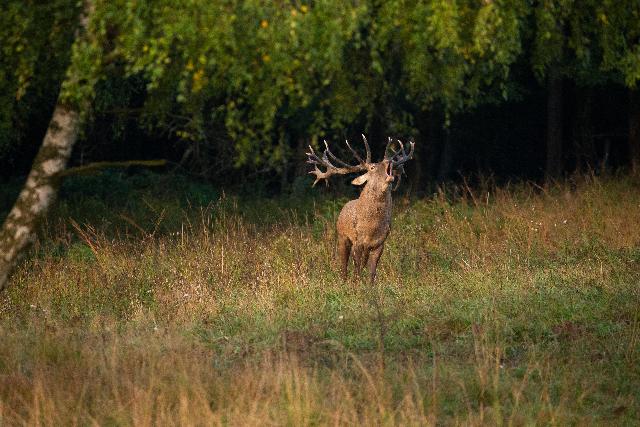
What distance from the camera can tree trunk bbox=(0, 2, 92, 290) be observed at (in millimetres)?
9133

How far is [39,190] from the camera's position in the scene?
30.0 ft

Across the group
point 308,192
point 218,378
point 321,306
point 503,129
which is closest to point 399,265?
point 321,306

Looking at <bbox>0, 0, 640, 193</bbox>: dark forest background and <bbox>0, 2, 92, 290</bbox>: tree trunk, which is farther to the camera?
<bbox>0, 2, 92, 290</bbox>: tree trunk

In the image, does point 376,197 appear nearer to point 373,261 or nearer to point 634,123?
point 373,261

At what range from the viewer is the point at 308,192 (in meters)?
23.1

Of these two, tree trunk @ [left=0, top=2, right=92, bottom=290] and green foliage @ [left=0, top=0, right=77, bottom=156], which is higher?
green foliage @ [left=0, top=0, right=77, bottom=156]

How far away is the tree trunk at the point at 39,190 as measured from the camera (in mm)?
9133

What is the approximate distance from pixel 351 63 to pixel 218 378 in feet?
13.0

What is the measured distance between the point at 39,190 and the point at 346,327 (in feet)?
9.76

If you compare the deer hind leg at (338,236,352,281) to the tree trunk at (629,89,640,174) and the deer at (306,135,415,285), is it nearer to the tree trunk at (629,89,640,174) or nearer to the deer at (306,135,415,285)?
the deer at (306,135,415,285)

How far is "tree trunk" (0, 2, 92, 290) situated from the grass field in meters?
0.74

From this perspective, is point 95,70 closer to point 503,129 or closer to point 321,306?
point 321,306

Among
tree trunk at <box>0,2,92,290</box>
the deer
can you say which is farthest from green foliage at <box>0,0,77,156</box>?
the deer

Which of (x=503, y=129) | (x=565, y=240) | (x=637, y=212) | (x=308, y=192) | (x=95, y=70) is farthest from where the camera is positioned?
(x=503, y=129)
